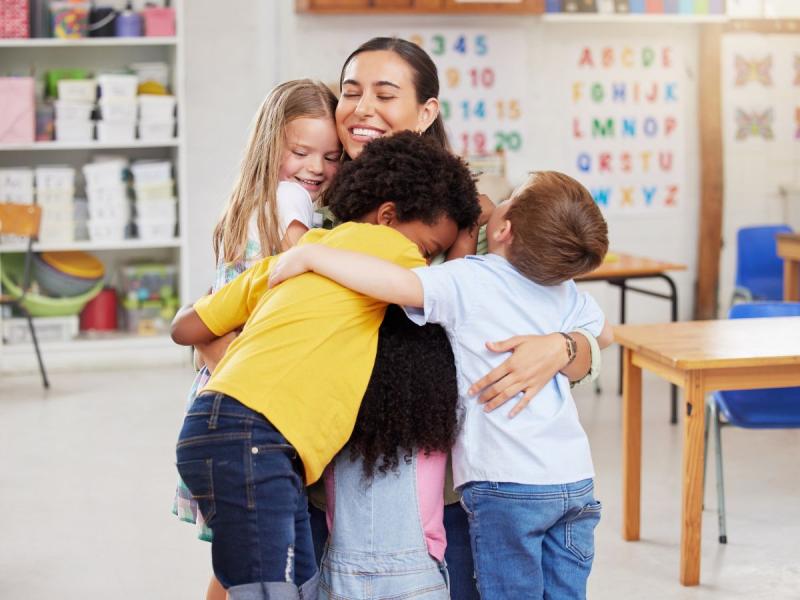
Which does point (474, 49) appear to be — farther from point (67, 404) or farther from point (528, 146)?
point (67, 404)

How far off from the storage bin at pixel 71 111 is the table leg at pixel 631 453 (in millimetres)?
3638

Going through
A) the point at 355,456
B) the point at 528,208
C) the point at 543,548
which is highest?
the point at 528,208

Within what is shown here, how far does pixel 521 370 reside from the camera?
5.96 feet

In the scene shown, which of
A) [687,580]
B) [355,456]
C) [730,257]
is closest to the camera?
[355,456]

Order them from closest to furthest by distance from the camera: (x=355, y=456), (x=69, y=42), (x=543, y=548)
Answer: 1. (x=355, y=456)
2. (x=543, y=548)
3. (x=69, y=42)

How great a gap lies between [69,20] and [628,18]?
3.13m

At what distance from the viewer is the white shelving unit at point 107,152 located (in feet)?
20.0

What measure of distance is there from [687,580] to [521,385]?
1.72 metres

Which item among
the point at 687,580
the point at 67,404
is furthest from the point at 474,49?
the point at 687,580

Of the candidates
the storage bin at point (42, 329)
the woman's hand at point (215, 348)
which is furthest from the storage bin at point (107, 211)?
the woman's hand at point (215, 348)

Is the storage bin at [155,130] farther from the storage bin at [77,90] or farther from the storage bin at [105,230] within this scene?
the storage bin at [105,230]

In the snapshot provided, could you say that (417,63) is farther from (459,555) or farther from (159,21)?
(159,21)

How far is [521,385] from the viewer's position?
1812mm

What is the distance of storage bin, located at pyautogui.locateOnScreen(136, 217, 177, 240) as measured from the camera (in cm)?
624
